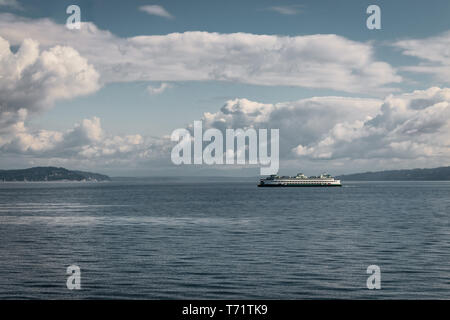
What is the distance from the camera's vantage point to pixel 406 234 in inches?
2913

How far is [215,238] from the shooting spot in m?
69.9

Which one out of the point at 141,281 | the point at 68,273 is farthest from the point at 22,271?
the point at 141,281
